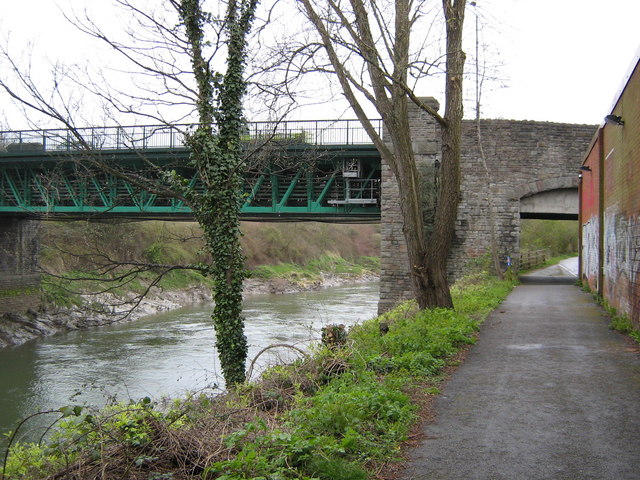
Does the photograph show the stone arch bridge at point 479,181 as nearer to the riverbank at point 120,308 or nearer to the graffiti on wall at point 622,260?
the riverbank at point 120,308

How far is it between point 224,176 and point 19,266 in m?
27.0

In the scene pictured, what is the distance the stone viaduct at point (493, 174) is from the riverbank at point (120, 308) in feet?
32.4

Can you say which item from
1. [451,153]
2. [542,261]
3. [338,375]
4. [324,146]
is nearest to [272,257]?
[542,261]

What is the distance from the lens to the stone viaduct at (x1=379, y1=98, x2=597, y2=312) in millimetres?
22859

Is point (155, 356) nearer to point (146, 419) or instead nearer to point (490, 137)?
point (490, 137)

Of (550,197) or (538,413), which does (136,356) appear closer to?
(538,413)

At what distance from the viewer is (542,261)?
43250 millimetres

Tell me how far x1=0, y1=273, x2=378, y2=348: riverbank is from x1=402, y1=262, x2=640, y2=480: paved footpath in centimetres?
1017

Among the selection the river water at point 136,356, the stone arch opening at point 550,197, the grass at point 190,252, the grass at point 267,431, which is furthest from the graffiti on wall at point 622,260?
the grass at point 190,252

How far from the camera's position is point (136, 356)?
20.9 m

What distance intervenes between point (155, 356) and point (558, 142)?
56.0 feet

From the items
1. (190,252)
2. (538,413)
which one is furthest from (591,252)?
(190,252)

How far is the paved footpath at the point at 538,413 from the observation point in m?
4.79

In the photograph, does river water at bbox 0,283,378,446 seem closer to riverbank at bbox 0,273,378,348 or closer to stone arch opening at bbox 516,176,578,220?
riverbank at bbox 0,273,378,348
